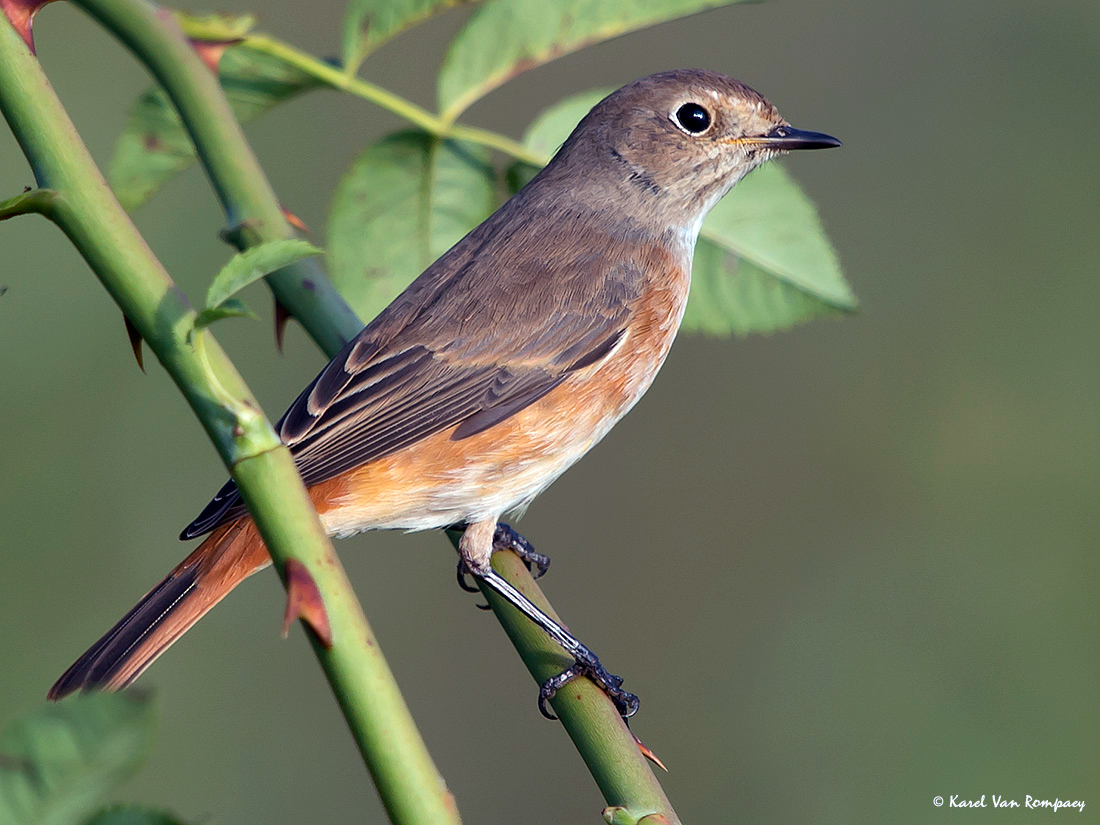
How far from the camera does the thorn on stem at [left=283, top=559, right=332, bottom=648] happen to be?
3.73 feet

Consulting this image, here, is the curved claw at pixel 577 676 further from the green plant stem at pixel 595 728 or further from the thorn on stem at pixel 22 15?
the thorn on stem at pixel 22 15

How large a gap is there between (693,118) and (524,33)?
3.29 feet

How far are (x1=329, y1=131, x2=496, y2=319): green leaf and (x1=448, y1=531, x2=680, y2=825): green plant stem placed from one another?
0.76 metres

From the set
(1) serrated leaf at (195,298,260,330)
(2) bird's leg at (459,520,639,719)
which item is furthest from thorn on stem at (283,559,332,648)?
(2) bird's leg at (459,520,639,719)

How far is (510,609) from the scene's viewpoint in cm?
212

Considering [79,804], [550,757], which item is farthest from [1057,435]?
[79,804]

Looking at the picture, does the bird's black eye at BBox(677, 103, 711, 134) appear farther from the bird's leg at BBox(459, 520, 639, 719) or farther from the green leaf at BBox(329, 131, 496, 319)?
the bird's leg at BBox(459, 520, 639, 719)

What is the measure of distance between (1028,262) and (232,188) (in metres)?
4.61

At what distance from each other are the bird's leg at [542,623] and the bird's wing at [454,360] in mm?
276

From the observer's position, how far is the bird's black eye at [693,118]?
10.8 ft

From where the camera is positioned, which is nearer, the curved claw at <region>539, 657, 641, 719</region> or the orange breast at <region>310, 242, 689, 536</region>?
the curved claw at <region>539, 657, 641, 719</region>

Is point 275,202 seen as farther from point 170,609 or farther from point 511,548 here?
point 511,548

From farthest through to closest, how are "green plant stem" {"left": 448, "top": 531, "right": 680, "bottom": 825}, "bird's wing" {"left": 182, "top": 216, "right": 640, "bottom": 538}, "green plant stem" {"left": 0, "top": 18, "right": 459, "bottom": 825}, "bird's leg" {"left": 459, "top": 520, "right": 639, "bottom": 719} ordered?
"bird's wing" {"left": 182, "top": 216, "right": 640, "bottom": 538}, "bird's leg" {"left": 459, "top": 520, "right": 639, "bottom": 719}, "green plant stem" {"left": 448, "top": 531, "right": 680, "bottom": 825}, "green plant stem" {"left": 0, "top": 18, "right": 459, "bottom": 825}

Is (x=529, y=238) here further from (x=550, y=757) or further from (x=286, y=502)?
(x=550, y=757)
